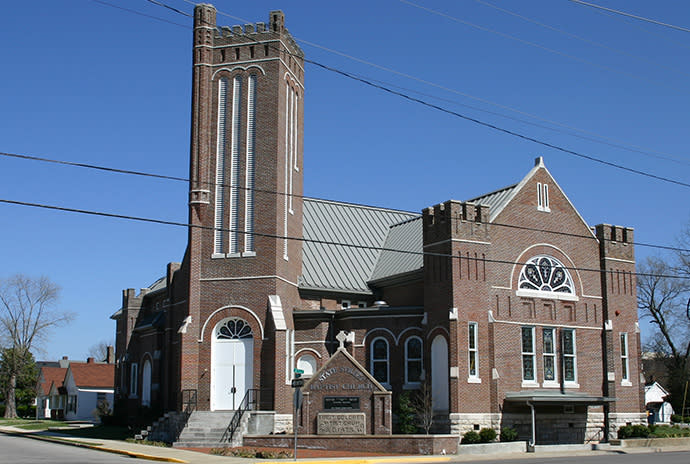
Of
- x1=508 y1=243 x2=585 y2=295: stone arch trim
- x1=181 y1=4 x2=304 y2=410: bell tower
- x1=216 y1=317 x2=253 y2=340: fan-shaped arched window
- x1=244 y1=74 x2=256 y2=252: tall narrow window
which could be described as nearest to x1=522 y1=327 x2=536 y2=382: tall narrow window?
x1=508 y1=243 x2=585 y2=295: stone arch trim

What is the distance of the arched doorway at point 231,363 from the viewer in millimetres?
35375

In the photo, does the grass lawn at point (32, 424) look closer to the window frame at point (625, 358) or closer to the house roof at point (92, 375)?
the house roof at point (92, 375)

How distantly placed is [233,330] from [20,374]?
1850 inches

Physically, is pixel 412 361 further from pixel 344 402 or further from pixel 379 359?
pixel 344 402

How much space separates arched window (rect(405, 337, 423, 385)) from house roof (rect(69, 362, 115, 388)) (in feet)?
151

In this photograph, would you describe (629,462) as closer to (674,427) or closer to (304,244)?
(674,427)

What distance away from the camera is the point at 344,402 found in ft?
107

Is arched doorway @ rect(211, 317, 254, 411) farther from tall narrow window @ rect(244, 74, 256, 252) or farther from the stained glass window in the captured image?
the stained glass window

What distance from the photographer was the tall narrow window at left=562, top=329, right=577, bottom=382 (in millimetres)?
37656

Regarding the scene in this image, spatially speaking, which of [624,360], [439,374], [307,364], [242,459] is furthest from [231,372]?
[624,360]

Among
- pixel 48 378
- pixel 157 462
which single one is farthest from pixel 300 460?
pixel 48 378

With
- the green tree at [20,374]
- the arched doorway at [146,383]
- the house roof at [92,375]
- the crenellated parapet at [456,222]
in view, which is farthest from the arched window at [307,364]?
Result: the green tree at [20,374]

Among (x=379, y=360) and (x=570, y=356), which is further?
(x=570, y=356)

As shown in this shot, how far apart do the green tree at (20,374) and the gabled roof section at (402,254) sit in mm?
43547
